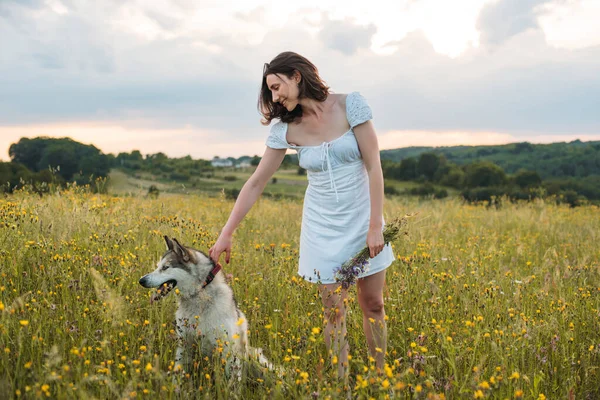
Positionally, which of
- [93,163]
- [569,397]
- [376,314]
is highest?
[93,163]

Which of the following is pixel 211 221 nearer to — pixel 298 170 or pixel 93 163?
pixel 93 163

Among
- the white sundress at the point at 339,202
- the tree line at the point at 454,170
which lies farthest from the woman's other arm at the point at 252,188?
the tree line at the point at 454,170

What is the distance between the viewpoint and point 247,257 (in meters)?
6.20

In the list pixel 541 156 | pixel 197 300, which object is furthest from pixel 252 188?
pixel 541 156

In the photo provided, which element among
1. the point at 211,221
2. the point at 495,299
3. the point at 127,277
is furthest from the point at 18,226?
the point at 495,299

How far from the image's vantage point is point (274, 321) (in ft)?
14.4

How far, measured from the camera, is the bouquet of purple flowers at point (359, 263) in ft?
11.1

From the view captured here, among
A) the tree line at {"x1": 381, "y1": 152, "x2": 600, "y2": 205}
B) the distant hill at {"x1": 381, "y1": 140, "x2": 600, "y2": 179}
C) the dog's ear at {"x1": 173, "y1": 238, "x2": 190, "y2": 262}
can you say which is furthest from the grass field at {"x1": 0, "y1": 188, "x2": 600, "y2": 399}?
the distant hill at {"x1": 381, "y1": 140, "x2": 600, "y2": 179}

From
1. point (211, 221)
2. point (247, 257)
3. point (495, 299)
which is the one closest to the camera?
point (495, 299)

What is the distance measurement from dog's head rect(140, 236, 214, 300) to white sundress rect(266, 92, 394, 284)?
931mm

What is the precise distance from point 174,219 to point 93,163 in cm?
1068

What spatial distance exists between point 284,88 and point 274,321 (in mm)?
2193

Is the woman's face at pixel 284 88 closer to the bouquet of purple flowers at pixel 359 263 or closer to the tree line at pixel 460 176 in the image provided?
the bouquet of purple flowers at pixel 359 263

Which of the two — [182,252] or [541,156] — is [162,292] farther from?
[541,156]
